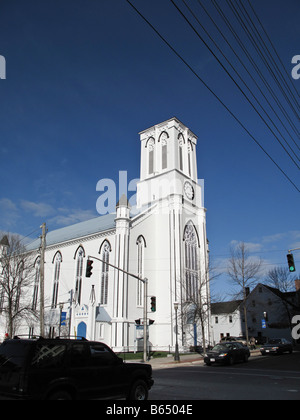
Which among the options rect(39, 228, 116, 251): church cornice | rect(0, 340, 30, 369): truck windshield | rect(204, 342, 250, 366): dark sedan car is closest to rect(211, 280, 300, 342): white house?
rect(39, 228, 116, 251): church cornice

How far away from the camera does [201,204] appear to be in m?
46.6

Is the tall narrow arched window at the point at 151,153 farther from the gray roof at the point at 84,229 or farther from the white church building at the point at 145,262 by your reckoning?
the gray roof at the point at 84,229

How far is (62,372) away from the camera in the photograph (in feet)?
23.0

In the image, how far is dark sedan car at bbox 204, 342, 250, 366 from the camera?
69.6ft

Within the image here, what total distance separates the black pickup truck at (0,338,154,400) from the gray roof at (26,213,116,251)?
2969cm

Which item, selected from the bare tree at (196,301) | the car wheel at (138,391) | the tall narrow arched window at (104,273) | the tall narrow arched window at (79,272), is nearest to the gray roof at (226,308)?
the bare tree at (196,301)

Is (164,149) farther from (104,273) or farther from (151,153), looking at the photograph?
(104,273)

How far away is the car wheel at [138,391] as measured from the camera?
850cm

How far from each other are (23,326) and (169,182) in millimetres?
26339

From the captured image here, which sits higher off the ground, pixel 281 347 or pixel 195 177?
pixel 195 177

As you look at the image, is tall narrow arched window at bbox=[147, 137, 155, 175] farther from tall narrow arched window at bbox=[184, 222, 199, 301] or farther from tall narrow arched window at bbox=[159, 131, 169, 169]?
tall narrow arched window at bbox=[184, 222, 199, 301]
